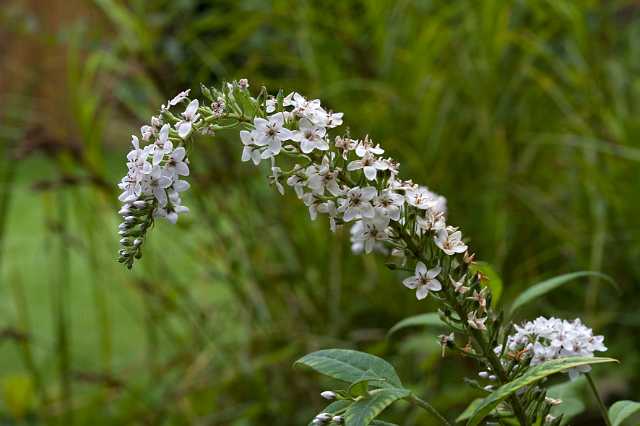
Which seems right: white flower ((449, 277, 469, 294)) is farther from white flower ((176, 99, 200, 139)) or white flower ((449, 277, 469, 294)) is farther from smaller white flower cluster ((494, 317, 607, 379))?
white flower ((176, 99, 200, 139))

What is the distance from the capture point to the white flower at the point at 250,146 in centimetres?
66

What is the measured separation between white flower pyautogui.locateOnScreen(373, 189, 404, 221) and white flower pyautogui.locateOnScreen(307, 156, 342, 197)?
33mm

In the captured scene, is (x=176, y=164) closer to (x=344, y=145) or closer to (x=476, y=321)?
(x=344, y=145)

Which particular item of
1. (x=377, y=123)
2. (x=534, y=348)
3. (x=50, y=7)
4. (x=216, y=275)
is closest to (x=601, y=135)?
(x=377, y=123)

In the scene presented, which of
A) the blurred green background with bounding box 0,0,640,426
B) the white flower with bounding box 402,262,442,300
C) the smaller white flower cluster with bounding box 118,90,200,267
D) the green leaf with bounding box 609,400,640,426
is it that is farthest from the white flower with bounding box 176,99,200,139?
the blurred green background with bounding box 0,0,640,426

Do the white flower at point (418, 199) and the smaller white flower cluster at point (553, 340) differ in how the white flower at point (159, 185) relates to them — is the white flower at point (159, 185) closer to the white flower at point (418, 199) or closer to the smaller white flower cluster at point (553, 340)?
the white flower at point (418, 199)

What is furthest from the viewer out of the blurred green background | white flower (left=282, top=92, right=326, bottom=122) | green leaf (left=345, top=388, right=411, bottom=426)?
the blurred green background

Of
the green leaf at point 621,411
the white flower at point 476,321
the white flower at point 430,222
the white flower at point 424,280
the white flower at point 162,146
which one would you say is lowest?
the green leaf at point 621,411

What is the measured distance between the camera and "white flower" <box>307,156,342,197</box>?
0.65 m

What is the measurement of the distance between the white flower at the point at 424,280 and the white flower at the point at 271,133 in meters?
0.14

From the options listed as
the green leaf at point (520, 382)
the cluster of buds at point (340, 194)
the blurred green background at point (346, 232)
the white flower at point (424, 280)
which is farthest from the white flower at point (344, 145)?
the blurred green background at point (346, 232)

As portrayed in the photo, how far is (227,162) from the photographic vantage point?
91.8 inches

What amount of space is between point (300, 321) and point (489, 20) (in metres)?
0.95

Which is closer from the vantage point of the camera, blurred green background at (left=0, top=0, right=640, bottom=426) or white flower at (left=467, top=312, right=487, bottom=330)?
white flower at (left=467, top=312, right=487, bottom=330)
